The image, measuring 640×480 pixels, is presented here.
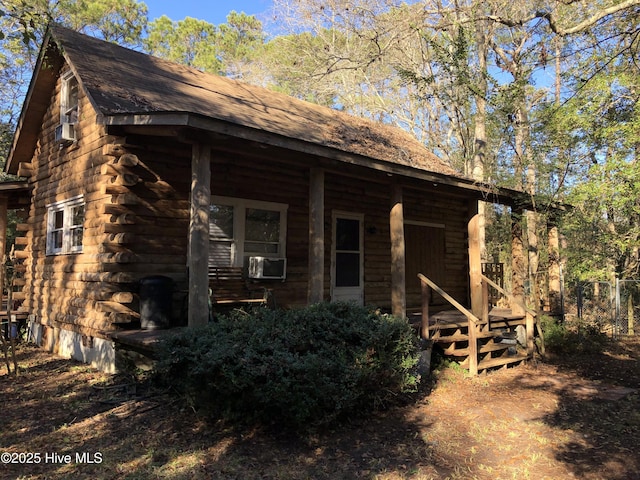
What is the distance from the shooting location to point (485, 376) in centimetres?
710

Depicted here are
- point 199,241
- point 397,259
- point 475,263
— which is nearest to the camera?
point 199,241

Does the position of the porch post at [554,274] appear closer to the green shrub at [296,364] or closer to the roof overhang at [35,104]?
the green shrub at [296,364]

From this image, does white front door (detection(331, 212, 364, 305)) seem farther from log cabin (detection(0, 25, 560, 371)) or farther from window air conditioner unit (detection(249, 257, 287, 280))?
window air conditioner unit (detection(249, 257, 287, 280))

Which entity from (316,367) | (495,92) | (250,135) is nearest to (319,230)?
(250,135)

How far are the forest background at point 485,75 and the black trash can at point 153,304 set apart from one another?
331 centimetres

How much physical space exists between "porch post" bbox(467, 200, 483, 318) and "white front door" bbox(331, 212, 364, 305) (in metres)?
2.29

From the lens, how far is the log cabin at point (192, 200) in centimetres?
660

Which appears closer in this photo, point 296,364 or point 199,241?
point 296,364

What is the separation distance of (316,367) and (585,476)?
7.70 feet

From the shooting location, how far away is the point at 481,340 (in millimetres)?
8141

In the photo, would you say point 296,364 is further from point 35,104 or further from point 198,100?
point 35,104

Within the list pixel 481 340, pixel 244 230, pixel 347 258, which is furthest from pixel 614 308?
pixel 244 230

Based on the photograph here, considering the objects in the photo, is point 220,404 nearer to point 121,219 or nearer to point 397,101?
point 121,219

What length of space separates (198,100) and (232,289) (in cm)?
333
